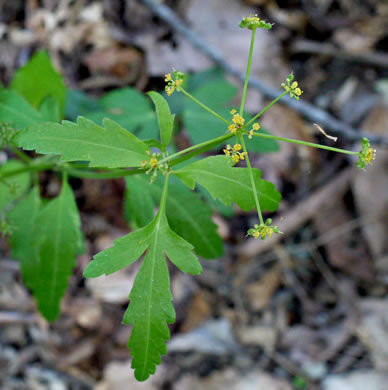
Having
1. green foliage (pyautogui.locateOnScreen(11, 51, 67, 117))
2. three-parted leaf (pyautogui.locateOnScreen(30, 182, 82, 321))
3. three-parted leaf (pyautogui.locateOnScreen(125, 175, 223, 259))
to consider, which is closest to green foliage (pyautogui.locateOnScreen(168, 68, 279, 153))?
three-parted leaf (pyautogui.locateOnScreen(125, 175, 223, 259))

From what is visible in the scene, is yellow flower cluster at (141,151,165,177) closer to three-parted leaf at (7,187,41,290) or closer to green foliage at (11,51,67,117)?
three-parted leaf at (7,187,41,290)

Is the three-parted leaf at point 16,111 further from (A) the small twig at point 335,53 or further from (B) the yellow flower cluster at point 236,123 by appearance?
(A) the small twig at point 335,53

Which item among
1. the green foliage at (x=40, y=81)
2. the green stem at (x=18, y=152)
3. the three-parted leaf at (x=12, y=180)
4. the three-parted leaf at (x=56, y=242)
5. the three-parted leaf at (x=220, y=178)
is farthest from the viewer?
the green foliage at (x=40, y=81)

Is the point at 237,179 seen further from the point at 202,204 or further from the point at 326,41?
the point at 326,41

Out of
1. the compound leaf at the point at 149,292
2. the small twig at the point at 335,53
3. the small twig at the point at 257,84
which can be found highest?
the small twig at the point at 335,53

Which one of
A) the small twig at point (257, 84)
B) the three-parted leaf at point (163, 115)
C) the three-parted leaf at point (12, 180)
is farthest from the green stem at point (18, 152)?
the small twig at point (257, 84)

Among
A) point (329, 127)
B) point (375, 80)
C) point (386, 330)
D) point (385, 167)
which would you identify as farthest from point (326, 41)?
point (386, 330)

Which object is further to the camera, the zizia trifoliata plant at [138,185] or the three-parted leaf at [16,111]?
the three-parted leaf at [16,111]

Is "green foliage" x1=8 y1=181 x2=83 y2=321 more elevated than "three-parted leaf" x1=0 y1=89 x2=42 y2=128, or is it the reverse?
"three-parted leaf" x1=0 y1=89 x2=42 y2=128
